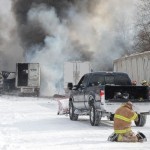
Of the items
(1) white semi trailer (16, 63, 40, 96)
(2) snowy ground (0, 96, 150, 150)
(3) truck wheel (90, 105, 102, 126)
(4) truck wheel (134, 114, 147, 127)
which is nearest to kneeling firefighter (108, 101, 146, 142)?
(2) snowy ground (0, 96, 150, 150)

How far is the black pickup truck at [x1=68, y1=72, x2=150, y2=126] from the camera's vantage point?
647 inches

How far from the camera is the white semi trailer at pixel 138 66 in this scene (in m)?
26.2

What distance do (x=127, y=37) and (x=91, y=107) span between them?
57.7 m

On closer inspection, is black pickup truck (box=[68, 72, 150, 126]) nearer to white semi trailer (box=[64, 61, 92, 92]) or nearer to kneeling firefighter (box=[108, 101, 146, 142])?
kneeling firefighter (box=[108, 101, 146, 142])

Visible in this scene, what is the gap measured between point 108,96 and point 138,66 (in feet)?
37.9

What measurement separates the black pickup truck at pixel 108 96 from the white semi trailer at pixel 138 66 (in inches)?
296

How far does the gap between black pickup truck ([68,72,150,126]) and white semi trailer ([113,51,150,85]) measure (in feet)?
24.7

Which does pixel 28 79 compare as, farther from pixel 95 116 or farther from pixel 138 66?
pixel 95 116

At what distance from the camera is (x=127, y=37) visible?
7438 centimetres

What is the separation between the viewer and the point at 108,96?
16719 millimetres

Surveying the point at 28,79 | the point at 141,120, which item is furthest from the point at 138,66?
the point at 28,79

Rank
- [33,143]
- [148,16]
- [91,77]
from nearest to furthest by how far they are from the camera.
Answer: [33,143], [91,77], [148,16]

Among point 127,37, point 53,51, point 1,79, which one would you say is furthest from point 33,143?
point 127,37

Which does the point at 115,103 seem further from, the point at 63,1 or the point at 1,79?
the point at 63,1
